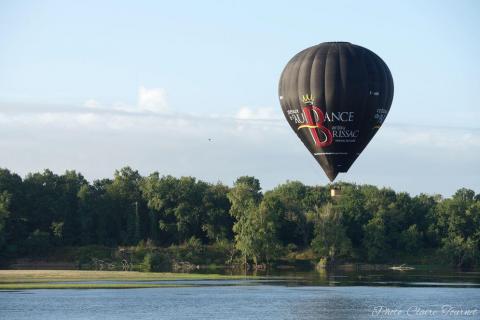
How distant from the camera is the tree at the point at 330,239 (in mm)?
135250

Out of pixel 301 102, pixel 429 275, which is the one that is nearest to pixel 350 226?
pixel 429 275

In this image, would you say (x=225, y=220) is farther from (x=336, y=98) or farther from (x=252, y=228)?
(x=336, y=98)

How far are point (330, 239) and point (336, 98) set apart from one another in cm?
6308

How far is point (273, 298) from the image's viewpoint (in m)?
83.9

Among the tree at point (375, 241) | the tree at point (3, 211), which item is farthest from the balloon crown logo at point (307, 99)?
the tree at point (375, 241)

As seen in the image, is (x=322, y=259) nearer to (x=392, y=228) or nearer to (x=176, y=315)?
(x=392, y=228)

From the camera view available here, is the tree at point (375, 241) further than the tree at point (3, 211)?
Yes

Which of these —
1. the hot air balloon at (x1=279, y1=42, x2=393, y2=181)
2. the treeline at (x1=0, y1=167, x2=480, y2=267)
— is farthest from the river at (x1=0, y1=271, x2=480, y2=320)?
the treeline at (x1=0, y1=167, x2=480, y2=267)

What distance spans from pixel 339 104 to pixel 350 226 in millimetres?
72374

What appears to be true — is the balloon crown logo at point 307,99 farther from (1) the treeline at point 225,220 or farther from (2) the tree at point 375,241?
(2) the tree at point 375,241

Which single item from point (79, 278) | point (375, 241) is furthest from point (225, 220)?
point (79, 278)

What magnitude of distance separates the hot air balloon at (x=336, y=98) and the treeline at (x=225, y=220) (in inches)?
2294

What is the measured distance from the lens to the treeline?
135750 millimetres

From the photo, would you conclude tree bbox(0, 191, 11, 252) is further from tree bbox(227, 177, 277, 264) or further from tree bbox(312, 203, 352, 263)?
tree bbox(312, 203, 352, 263)
